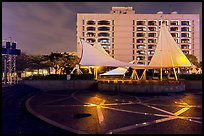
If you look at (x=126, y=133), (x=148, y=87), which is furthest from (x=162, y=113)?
(x=148, y=87)

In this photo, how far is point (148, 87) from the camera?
62.8 ft

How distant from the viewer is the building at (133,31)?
6456 centimetres

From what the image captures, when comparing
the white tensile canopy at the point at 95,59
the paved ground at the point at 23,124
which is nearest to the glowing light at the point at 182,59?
the white tensile canopy at the point at 95,59

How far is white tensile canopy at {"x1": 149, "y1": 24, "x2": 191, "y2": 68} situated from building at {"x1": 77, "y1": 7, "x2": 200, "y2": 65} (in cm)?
4001

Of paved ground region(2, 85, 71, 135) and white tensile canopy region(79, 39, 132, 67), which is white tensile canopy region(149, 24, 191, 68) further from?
paved ground region(2, 85, 71, 135)

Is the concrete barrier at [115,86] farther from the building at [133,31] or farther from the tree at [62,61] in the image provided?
the building at [133,31]

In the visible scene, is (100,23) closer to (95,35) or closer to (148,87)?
(95,35)

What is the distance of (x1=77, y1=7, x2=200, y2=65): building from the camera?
64.6 m

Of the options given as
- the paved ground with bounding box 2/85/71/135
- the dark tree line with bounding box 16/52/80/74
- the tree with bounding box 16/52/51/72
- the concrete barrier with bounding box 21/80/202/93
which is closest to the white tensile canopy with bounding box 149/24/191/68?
the concrete barrier with bounding box 21/80/202/93

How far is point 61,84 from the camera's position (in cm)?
2109

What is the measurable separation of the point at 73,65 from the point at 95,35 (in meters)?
32.8

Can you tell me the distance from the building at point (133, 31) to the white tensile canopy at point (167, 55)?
40005 millimetres

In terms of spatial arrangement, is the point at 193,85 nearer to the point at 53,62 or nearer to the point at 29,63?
the point at 53,62

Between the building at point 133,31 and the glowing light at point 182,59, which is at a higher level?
the building at point 133,31
